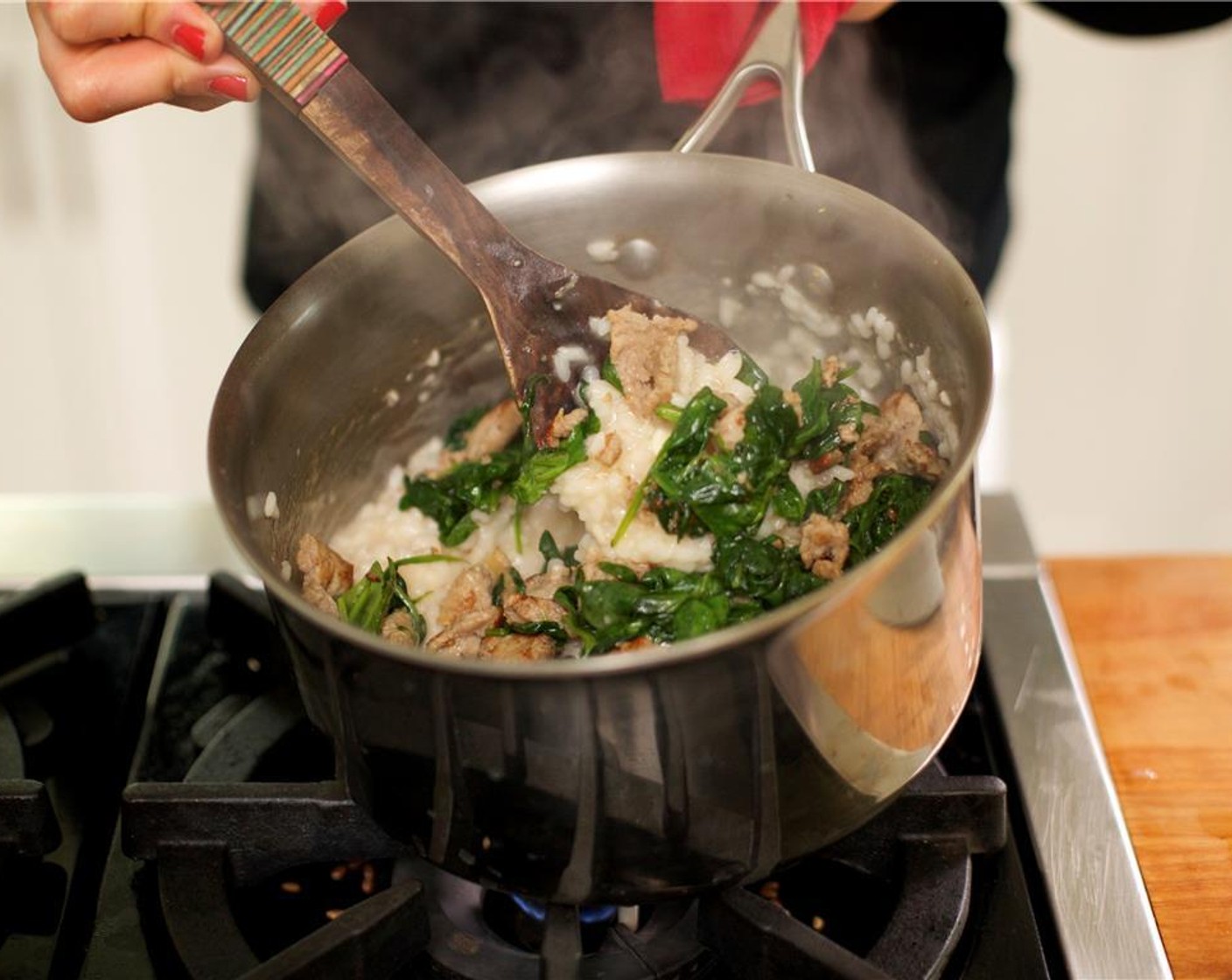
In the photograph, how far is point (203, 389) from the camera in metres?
3.28

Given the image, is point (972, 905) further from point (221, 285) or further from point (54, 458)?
point (54, 458)

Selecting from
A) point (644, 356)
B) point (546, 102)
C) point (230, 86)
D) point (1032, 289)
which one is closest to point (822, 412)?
point (644, 356)

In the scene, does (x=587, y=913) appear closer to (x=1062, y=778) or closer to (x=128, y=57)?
(x=1062, y=778)

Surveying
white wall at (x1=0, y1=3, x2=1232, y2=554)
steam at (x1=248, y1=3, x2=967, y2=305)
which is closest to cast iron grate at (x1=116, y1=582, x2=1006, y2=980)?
steam at (x1=248, y1=3, x2=967, y2=305)

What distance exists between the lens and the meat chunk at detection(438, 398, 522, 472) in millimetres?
1459

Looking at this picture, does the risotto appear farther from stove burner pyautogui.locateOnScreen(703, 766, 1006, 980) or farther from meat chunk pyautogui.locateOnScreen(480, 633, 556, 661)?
stove burner pyautogui.locateOnScreen(703, 766, 1006, 980)

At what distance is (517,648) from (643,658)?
404mm

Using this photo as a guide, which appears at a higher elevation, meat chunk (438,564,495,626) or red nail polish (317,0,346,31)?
red nail polish (317,0,346,31)

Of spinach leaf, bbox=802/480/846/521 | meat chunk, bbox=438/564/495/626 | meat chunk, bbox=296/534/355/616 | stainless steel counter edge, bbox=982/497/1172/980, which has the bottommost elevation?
stainless steel counter edge, bbox=982/497/1172/980

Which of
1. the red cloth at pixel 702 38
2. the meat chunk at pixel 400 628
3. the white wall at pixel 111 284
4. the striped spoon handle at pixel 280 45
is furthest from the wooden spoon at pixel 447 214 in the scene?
the white wall at pixel 111 284

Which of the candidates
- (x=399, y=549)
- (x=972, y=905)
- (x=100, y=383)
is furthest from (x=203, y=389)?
(x=972, y=905)

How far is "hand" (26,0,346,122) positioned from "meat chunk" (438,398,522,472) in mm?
417

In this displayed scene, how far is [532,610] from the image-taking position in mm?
1248

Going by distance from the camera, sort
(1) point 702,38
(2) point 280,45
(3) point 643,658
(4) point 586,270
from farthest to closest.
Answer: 1. (1) point 702,38
2. (4) point 586,270
3. (2) point 280,45
4. (3) point 643,658
